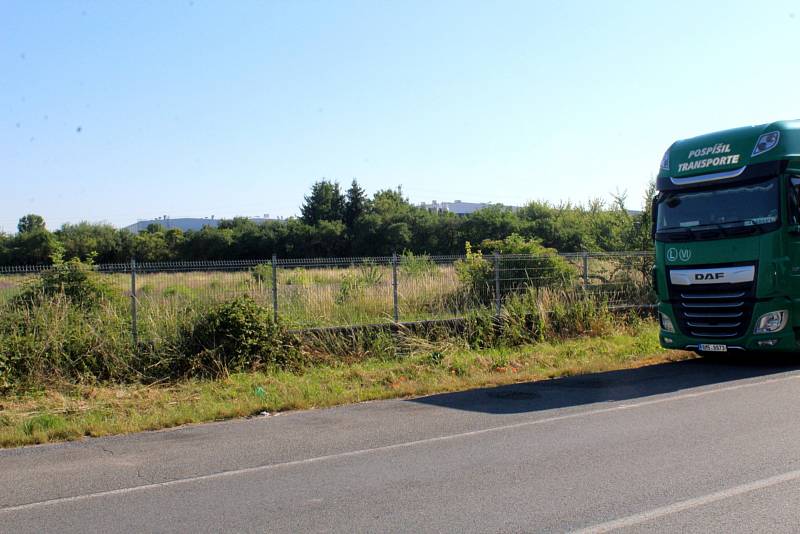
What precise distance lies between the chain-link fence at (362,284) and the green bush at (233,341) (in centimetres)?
38

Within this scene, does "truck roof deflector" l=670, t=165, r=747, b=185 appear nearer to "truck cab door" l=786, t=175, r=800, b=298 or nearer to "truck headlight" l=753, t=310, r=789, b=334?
"truck cab door" l=786, t=175, r=800, b=298

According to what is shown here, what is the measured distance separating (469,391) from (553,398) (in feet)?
4.68

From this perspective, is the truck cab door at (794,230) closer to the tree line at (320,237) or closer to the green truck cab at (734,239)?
the green truck cab at (734,239)

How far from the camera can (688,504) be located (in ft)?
17.3

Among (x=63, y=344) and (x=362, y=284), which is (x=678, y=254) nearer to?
(x=362, y=284)

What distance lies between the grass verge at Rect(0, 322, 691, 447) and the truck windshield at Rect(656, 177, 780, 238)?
2.64 meters

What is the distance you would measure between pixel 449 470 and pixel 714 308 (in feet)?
24.2

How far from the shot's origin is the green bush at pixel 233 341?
40.4 feet

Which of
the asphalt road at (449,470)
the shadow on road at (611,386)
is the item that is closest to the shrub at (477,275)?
the shadow on road at (611,386)

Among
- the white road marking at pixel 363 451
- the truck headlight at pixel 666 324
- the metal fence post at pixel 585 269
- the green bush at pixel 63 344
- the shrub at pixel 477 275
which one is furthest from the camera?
the metal fence post at pixel 585 269

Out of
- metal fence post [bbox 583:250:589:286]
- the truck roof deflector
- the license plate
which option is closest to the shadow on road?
the license plate

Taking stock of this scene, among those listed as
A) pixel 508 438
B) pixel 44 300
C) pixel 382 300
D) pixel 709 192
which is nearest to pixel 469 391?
pixel 508 438

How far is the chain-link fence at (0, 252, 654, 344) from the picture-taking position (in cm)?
1284

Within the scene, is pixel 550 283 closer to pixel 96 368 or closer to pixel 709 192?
pixel 709 192
